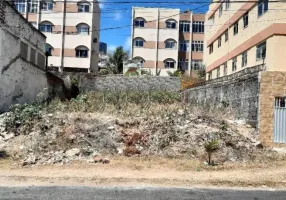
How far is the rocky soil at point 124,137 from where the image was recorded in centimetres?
1338

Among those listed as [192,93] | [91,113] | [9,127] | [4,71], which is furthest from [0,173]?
[192,93]

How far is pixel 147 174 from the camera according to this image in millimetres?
11438

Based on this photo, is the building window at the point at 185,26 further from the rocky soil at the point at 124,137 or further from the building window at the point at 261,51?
the rocky soil at the point at 124,137

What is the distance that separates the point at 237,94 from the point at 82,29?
111ft

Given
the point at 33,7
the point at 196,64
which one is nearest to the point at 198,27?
the point at 196,64

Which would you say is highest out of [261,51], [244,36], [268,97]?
[244,36]

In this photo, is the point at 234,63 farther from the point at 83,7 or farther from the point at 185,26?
the point at 185,26

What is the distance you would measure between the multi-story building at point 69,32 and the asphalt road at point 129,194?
40456 millimetres

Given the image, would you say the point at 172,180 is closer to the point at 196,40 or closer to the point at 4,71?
the point at 4,71

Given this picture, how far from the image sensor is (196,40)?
5581 cm

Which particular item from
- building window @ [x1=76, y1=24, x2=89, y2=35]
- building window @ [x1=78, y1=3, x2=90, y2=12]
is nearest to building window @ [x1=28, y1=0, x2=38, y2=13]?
building window @ [x1=78, y1=3, x2=90, y2=12]

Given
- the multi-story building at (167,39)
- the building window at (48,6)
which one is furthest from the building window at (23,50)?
the multi-story building at (167,39)

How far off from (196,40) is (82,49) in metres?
17.8

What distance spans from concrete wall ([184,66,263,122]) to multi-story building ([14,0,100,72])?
88.4ft
